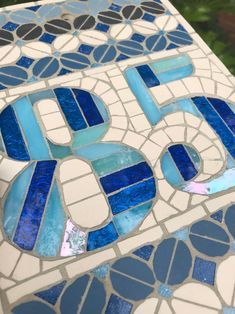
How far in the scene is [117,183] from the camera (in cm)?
99

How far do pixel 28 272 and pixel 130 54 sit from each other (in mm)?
740

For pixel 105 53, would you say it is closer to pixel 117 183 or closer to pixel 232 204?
pixel 117 183

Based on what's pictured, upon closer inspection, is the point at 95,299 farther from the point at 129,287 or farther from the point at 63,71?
the point at 63,71

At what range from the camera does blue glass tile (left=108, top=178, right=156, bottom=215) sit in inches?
37.4

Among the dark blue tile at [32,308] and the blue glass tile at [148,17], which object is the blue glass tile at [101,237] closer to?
the dark blue tile at [32,308]

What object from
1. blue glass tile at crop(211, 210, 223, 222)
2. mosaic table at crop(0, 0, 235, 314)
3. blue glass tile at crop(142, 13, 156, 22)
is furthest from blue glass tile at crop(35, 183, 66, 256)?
blue glass tile at crop(142, 13, 156, 22)

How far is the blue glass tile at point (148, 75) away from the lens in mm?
1215

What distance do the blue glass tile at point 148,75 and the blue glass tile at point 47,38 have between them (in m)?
0.30

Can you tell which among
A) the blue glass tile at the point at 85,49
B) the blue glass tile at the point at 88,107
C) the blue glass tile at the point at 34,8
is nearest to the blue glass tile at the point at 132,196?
the blue glass tile at the point at 88,107

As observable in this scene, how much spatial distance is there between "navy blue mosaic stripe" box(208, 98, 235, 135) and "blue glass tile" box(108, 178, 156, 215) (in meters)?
0.29

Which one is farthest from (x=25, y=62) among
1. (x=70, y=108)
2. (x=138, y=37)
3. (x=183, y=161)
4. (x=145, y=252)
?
(x=145, y=252)

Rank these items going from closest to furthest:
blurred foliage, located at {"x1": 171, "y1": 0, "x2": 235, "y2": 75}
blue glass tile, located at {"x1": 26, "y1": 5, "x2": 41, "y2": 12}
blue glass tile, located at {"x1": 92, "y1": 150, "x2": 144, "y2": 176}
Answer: blue glass tile, located at {"x1": 92, "y1": 150, "x2": 144, "y2": 176}
blue glass tile, located at {"x1": 26, "y1": 5, "x2": 41, "y2": 12}
blurred foliage, located at {"x1": 171, "y1": 0, "x2": 235, "y2": 75}

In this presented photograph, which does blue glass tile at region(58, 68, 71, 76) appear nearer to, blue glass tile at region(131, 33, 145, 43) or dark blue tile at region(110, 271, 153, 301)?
blue glass tile at region(131, 33, 145, 43)

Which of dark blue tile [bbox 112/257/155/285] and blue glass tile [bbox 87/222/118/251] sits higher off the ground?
blue glass tile [bbox 87/222/118/251]
